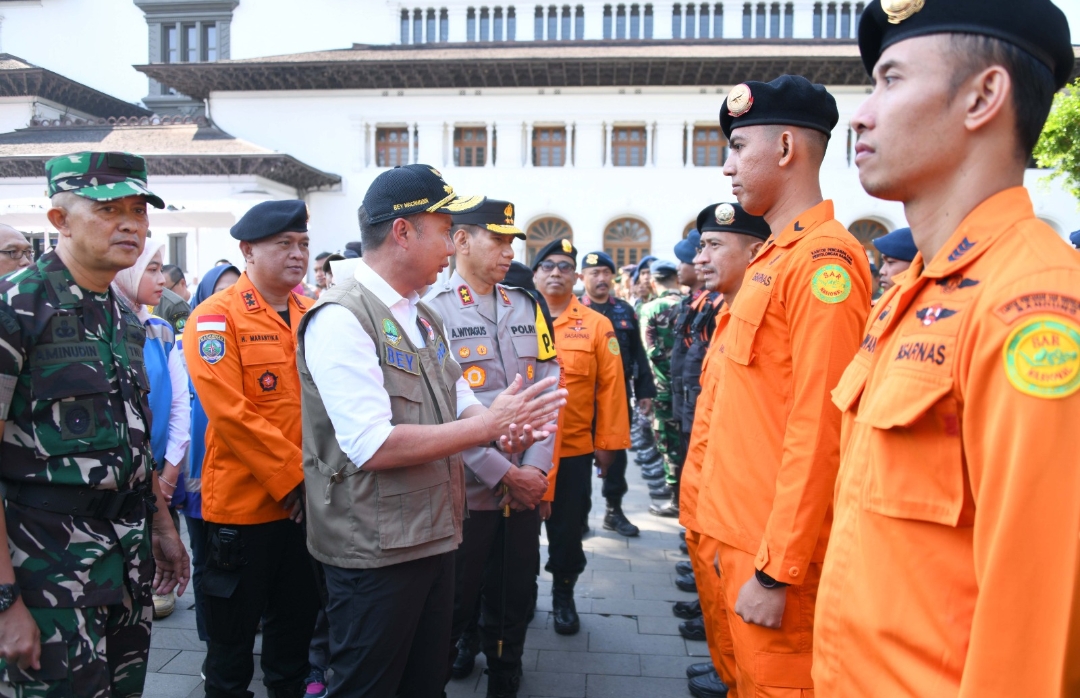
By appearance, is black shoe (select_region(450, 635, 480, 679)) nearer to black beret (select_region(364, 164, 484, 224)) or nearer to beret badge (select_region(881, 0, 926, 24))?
black beret (select_region(364, 164, 484, 224))

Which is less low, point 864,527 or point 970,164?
point 970,164

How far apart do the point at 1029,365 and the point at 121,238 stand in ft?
8.68

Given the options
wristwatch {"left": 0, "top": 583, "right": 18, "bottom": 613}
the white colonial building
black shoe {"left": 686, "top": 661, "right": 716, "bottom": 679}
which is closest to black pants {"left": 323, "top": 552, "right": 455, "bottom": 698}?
wristwatch {"left": 0, "top": 583, "right": 18, "bottom": 613}

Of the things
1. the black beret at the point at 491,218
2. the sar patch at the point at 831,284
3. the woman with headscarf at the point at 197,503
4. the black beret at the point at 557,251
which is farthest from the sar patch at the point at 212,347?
the black beret at the point at 557,251

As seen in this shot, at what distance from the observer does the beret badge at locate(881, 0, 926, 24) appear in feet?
4.63

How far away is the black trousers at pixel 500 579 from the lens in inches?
138

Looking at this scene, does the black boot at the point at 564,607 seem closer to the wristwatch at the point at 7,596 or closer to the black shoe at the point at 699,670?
the black shoe at the point at 699,670

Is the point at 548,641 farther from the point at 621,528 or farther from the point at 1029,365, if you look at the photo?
the point at 1029,365

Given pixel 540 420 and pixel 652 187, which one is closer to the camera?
pixel 540 420

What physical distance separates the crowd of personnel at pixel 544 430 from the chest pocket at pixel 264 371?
1 centimetres

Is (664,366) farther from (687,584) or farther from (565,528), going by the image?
(565,528)

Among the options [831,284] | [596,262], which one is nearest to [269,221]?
[831,284]

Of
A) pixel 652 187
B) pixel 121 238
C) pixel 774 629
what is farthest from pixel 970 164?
pixel 652 187

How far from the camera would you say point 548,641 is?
4.46 meters
